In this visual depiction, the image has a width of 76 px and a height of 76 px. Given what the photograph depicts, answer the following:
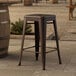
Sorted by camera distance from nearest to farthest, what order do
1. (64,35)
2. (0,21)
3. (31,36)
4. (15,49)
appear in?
(0,21), (15,49), (31,36), (64,35)

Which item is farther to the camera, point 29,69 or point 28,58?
point 28,58

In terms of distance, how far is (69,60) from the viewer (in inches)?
310

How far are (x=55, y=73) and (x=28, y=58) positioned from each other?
1421 mm

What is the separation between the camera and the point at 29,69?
707cm

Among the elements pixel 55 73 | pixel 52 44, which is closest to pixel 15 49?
pixel 52 44

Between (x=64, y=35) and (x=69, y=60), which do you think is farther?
(x=64, y=35)

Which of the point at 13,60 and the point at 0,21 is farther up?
the point at 0,21

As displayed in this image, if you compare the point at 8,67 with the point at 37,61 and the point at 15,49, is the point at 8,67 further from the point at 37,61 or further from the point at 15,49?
the point at 15,49

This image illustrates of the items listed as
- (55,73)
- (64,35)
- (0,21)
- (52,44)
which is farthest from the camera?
(64,35)

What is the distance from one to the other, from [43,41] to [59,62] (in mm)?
720

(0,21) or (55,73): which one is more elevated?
(0,21)

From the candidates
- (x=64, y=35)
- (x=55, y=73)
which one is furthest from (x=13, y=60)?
→ (x=64, y=35)

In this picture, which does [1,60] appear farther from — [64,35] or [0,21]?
[64,35]

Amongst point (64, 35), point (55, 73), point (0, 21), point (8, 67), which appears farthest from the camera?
point (64, 35)
